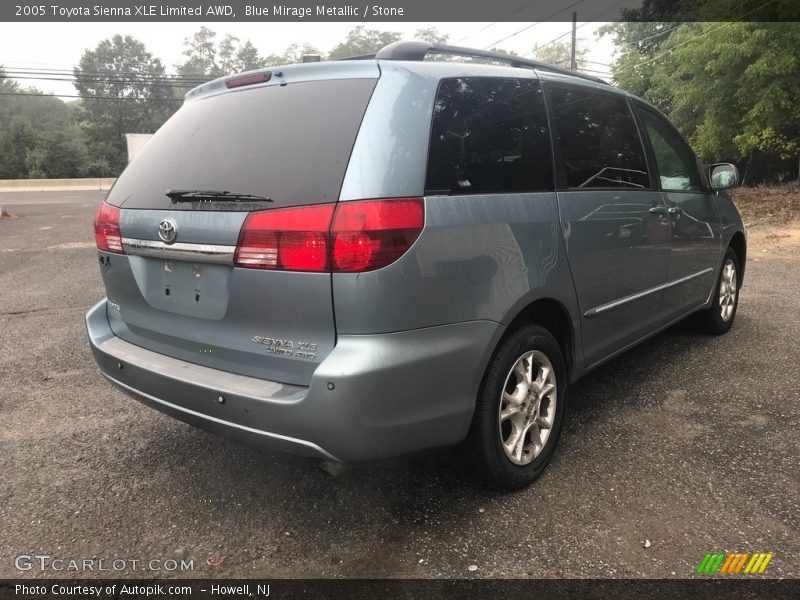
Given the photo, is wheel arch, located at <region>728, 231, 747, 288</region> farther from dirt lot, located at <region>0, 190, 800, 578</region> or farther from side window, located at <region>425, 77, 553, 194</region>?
side window, located at <region>425, 77, 553, 194</region>

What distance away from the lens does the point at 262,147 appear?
7.23 feet

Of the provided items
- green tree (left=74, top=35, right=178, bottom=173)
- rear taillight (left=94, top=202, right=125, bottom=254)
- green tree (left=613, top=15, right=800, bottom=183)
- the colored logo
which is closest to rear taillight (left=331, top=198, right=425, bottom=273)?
rear taillight (left=94, top=202, right=125, bottom=254)

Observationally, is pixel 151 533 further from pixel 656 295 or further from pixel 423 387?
pixel 656 295

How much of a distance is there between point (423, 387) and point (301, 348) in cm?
44

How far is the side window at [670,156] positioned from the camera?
3688 millimetres

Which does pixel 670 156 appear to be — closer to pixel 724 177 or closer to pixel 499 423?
pixel 724 177

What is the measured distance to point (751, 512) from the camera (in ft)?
7.82

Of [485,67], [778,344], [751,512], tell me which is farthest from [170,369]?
[778,344]

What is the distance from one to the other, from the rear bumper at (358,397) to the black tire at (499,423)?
10 cm

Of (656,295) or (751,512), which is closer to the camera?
(751,512)

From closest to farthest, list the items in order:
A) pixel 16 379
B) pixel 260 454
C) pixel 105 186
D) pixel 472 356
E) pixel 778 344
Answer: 1. pixel 472 356
2. pixel 260 454
3. pixel 16 379
4. pixel 778 344
5. pixel 105 186

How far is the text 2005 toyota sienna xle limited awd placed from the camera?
6.38 ft

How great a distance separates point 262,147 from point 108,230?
0.91 meters

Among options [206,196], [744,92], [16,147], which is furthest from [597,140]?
[16,147]
